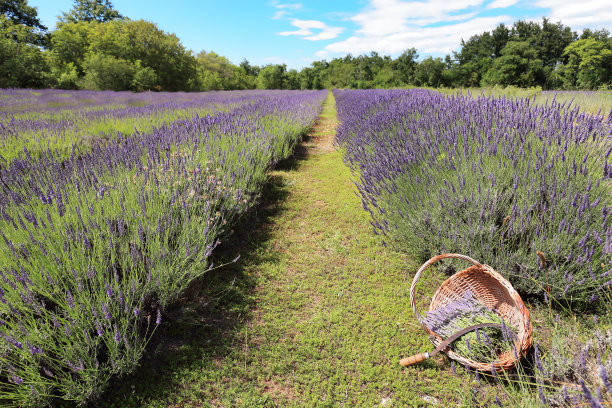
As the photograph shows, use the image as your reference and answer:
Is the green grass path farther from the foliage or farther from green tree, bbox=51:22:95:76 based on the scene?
green tree, bbox=51:22:95:76

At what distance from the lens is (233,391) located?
1.62 m

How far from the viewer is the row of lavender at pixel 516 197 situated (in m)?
1.84

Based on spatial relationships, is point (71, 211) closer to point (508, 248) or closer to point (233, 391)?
point (233, 391)

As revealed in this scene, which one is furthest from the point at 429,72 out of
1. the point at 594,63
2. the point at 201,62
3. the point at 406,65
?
the point at 201,62

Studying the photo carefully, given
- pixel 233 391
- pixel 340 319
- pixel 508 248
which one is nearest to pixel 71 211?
pixel 233 391

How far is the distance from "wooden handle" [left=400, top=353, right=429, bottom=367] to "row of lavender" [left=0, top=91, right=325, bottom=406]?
1.37 metres

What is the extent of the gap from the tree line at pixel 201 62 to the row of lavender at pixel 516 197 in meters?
23.2

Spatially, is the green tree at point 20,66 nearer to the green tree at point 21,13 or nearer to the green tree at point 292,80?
the green tree at point 21,13

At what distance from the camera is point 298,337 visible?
201 cm

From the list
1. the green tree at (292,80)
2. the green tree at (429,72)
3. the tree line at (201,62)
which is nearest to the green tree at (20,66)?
the tree line at (201,62)

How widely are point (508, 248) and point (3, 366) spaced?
2946 millimetres

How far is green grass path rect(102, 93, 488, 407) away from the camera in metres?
1.62

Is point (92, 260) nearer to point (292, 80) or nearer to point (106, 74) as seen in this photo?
point (106, 74)

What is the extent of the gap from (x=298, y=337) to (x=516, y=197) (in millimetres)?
1858
